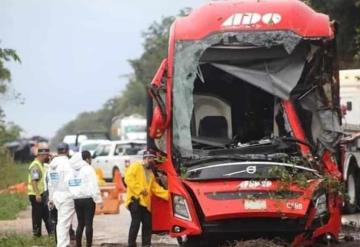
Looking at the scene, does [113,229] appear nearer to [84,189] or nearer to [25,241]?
[25,241]

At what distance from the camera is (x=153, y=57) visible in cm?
8606

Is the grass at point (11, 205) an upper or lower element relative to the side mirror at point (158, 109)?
lower

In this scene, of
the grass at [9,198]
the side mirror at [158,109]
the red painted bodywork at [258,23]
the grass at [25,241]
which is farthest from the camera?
the grass at [9,198]

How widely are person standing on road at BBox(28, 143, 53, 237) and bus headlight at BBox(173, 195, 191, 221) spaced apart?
3.86 meters

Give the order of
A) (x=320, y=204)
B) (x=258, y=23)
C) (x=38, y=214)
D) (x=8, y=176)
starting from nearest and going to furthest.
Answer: (x=320, y=204), (x=258, y=23), (x=38, y=214), (x=8, y=176)

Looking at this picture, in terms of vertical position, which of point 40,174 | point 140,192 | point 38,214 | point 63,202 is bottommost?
point 38,214

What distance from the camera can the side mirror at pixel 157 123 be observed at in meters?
10.8

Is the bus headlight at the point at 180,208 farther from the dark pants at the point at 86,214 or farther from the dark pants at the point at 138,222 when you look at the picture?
the dark pants at the point at 86,214

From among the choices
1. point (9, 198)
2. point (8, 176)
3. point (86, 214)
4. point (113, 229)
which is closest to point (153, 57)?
point (8, 176)

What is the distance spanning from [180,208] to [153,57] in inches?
2992

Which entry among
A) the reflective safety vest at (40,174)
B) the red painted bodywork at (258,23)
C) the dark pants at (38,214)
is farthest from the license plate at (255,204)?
the dark pants at (38,214)

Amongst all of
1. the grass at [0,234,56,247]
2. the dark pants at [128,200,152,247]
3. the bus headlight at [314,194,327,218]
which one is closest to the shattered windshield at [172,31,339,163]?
the bus headlight at [314,194,327,218]

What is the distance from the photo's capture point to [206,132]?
37.3 feet

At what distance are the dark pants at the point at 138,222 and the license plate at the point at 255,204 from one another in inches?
96.4
